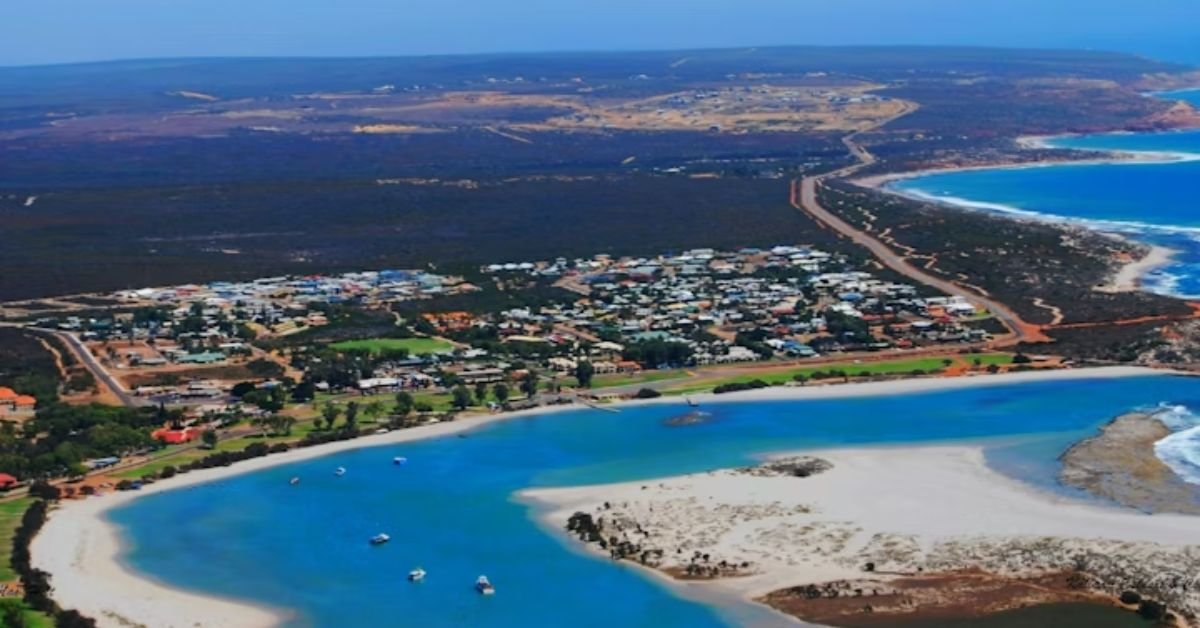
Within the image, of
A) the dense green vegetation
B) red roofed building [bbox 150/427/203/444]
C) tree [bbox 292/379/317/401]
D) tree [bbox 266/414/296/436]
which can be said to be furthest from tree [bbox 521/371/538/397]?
the dense green vegetation

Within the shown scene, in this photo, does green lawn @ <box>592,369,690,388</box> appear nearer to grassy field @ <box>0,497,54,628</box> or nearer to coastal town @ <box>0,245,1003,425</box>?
coastal town @ <box>0,245,1003,425</box>

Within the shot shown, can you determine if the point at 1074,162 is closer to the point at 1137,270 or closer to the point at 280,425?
the point at 1137,270

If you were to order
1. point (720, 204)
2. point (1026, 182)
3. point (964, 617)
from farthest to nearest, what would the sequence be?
point (1026, 182) < point (720, 204) < point (964, 617)

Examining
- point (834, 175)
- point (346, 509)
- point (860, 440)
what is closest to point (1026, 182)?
point (834, 175)

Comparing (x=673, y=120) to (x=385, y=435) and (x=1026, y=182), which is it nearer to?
(x=1026, y=182)

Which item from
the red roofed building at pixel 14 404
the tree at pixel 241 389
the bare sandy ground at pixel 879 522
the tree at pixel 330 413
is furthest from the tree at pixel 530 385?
the red roofed building at pixel 14 404

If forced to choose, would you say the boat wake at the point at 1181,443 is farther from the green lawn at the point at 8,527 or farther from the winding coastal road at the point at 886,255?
the green lawn at the point at 8,527
